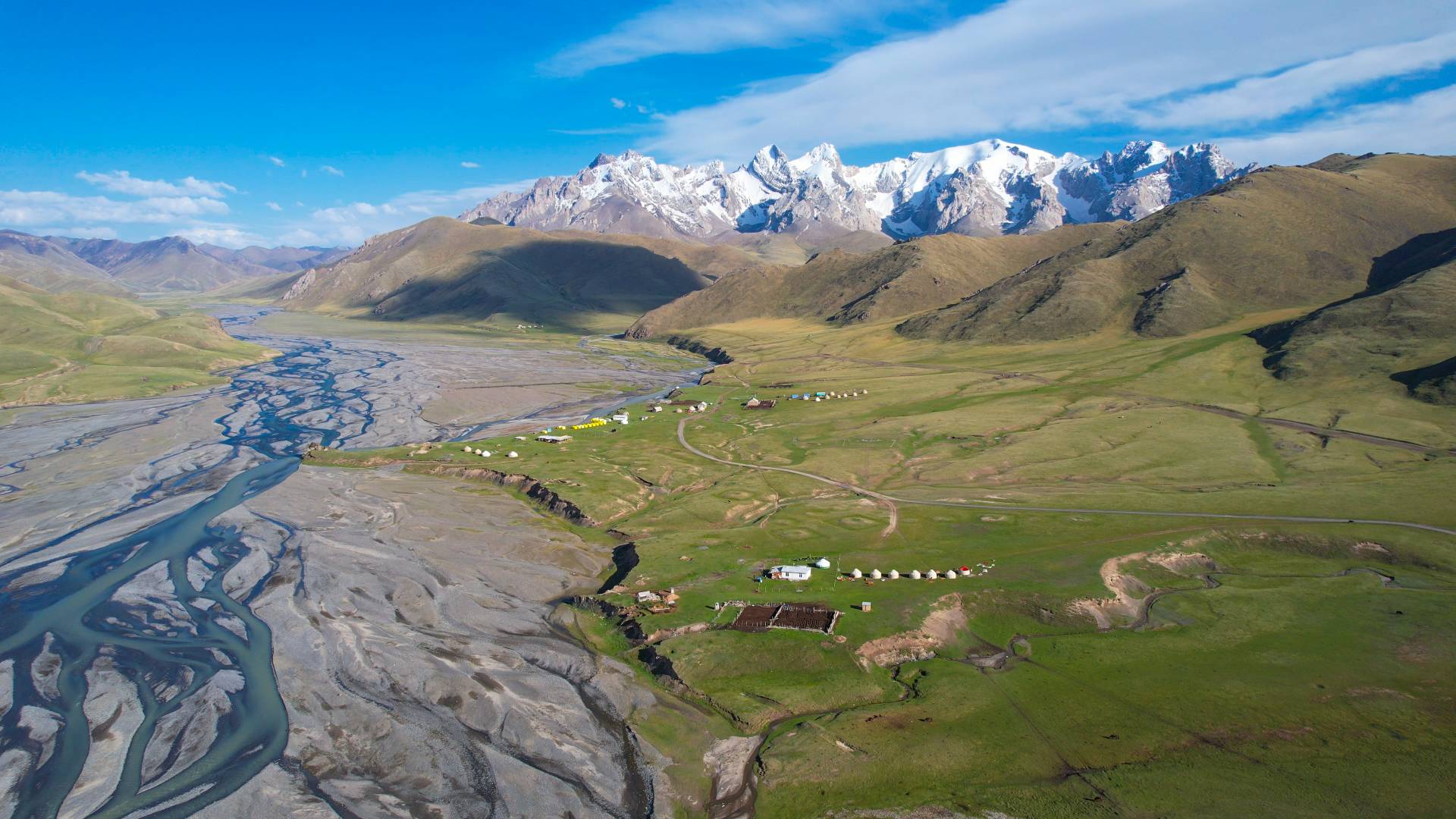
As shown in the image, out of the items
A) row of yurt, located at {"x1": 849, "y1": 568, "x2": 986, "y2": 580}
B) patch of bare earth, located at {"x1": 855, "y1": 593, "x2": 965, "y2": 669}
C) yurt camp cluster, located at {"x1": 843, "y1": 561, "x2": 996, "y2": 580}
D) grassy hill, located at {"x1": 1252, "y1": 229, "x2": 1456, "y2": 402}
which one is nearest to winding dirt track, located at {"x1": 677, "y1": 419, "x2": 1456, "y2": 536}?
yurt camp cluster, located at {"x1": 843, "y1": 561, "x2": 996, "y2": 580}

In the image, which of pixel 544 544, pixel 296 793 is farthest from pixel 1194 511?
pixel 296 793

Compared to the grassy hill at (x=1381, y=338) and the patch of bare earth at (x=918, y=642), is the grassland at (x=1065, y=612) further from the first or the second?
the grassy hill at (x=1381, y=338)

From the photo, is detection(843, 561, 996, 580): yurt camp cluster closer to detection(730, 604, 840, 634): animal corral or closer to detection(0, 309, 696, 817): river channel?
detection(730, 604, 840, 634): animal corral

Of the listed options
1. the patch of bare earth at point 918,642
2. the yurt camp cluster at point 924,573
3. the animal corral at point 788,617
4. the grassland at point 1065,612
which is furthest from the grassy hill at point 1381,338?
the animal corral at point 788,617

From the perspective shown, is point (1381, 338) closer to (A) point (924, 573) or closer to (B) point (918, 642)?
(A) point (924, 573)

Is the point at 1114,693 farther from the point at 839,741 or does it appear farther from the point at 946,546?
the point at 946,546

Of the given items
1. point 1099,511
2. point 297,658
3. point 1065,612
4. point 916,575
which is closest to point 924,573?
point 916,575
